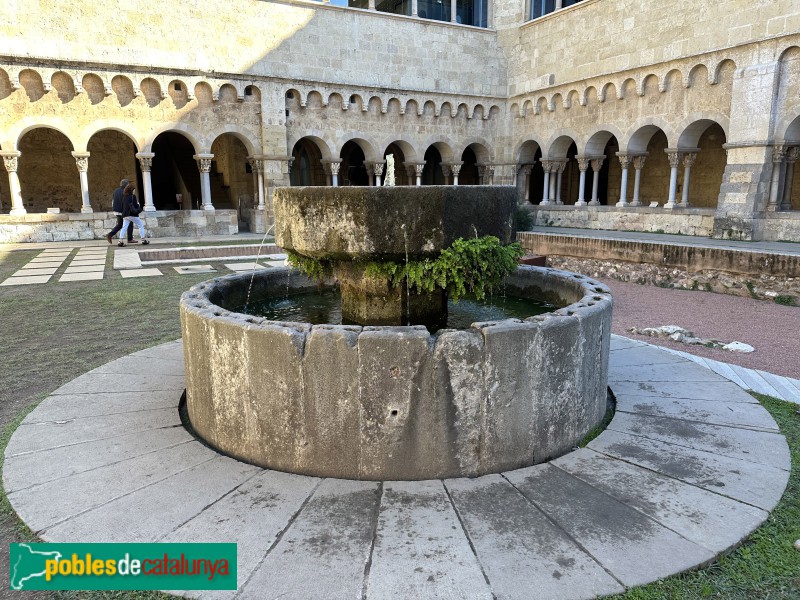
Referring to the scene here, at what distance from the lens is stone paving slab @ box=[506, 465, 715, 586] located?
7.16 feet

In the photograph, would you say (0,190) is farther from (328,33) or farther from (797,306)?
(797,306)

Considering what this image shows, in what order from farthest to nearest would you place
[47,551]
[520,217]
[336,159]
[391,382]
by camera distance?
[336,159] < [520,217] < [391,382] < [47,551]

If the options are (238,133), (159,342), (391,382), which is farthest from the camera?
(238,133)

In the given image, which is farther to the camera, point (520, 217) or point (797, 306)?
point (520, 217)

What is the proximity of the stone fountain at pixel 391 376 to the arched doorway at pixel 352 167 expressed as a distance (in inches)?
856

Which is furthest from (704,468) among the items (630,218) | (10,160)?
(10,160)

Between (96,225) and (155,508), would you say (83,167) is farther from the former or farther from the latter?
(155,508)

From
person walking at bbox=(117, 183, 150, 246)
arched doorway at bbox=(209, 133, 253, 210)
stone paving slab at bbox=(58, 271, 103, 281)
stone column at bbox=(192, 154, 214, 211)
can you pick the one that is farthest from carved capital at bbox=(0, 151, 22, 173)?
stone paving slab at bbox=(58, 271, 103, 281)

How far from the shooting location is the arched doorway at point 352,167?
24703mm

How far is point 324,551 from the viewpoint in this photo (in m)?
Answer: 2.26

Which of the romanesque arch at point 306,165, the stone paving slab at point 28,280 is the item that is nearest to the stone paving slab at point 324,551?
the stone paving slab at point 28,280

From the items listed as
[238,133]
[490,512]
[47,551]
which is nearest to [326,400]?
[490,512]

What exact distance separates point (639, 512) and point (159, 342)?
4.75m

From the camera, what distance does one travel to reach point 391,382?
2777 mm
